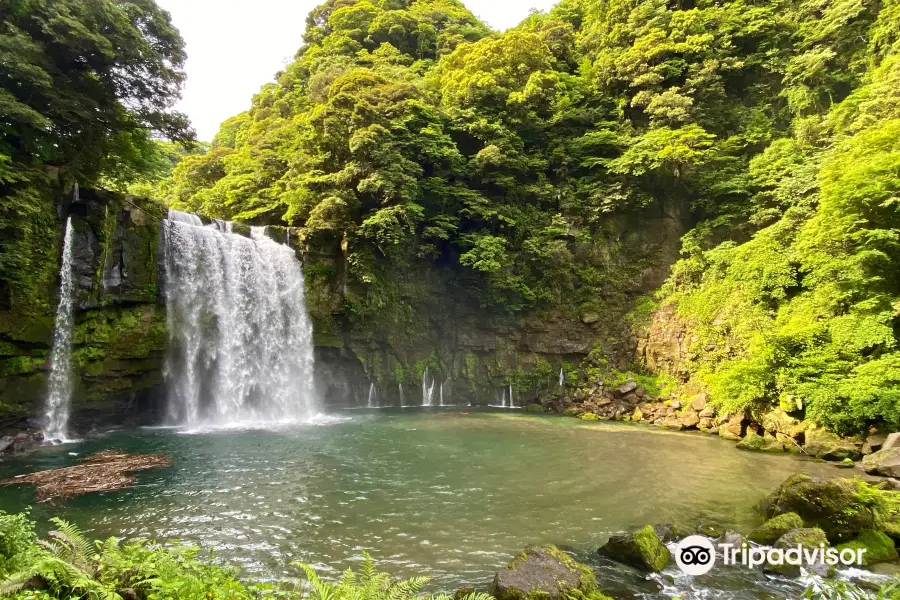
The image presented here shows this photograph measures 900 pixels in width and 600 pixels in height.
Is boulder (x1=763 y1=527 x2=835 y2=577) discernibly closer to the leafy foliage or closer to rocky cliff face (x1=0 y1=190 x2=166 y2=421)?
the leafy foliage

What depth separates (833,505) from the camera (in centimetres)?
824

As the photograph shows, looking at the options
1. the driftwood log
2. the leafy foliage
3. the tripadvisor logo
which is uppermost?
the leafy foliage

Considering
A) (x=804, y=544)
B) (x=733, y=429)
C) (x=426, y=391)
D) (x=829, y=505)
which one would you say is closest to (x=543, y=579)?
(x=804, y=544)

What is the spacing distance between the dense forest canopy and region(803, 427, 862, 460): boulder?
460 mm

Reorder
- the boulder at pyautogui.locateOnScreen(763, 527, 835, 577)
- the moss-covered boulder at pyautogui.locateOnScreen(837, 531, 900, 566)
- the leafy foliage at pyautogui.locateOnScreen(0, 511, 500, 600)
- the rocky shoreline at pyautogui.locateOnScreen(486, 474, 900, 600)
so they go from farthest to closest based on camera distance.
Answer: the moss-covered boulder at pyautogui.locateOnScreen(837, 531, 900, 566)
the boulder at pyautogui.locateOnScreen(763, 527, 835, 577)
the rocky shoreline at pyautogui.locateOnScreen(486, 474, 900, 600)
the leafy foliage at pyautogui.locateOnScreen(0, 511, 500, 600)

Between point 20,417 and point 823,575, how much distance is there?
21.5 metres

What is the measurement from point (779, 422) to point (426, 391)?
59.6ft

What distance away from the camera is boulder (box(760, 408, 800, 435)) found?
52.5 feet

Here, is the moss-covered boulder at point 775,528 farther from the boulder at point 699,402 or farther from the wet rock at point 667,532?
the boulder at point 699,402

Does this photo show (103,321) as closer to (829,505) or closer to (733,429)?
(829,505)

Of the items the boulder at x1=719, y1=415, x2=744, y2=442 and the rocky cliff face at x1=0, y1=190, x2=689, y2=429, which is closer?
the boulder at x1=719, y1=415, x2=744, y2=442

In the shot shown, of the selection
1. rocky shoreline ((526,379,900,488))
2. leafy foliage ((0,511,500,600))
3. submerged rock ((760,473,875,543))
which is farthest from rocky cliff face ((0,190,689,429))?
submerged rock ((760,473,875,543))

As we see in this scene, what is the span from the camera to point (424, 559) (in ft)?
24.9

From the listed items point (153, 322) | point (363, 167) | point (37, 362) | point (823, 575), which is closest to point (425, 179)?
point (363, 167)
